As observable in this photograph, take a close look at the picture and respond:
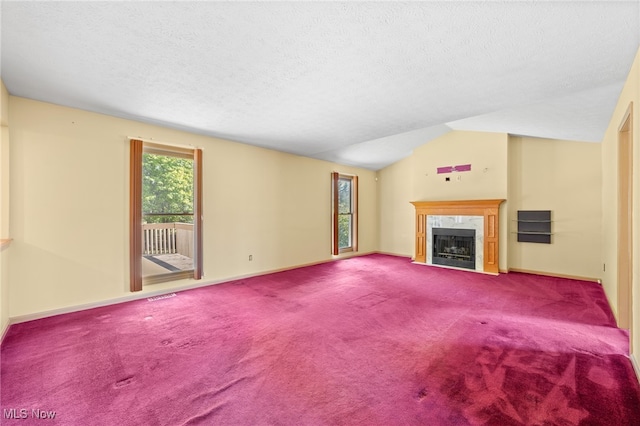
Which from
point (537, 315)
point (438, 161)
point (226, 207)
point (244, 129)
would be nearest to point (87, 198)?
point (226, 207)

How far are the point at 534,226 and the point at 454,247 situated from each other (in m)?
1.55

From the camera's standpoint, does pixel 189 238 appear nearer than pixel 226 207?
No

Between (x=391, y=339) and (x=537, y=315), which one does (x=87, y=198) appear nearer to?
(x=391, y=339)

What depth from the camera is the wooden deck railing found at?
591 centimetres

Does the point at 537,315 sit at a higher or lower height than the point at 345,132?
lower

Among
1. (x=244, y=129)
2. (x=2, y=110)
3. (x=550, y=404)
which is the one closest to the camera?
(x=550, y=404)

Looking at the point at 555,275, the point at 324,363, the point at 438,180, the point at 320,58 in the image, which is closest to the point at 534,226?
the point at 555,275

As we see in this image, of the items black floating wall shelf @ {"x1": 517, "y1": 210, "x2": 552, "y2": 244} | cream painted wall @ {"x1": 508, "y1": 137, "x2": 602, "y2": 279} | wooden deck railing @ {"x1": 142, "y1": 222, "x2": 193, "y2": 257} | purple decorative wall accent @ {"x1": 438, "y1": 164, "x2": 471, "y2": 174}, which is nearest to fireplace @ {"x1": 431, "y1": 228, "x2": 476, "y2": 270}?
cream painted wall @ {"x1": 508, "y1": 137, "x2": 602, "y2": 279}

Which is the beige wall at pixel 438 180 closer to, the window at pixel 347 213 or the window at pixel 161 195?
the window at pixel 347 213

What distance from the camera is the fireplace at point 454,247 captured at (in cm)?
591

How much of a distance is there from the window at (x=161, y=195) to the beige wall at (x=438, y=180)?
→ 5208mm

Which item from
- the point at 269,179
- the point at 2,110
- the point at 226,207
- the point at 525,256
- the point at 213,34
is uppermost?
the point at 213,34

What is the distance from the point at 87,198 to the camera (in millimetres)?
3432

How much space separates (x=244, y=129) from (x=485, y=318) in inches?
163
